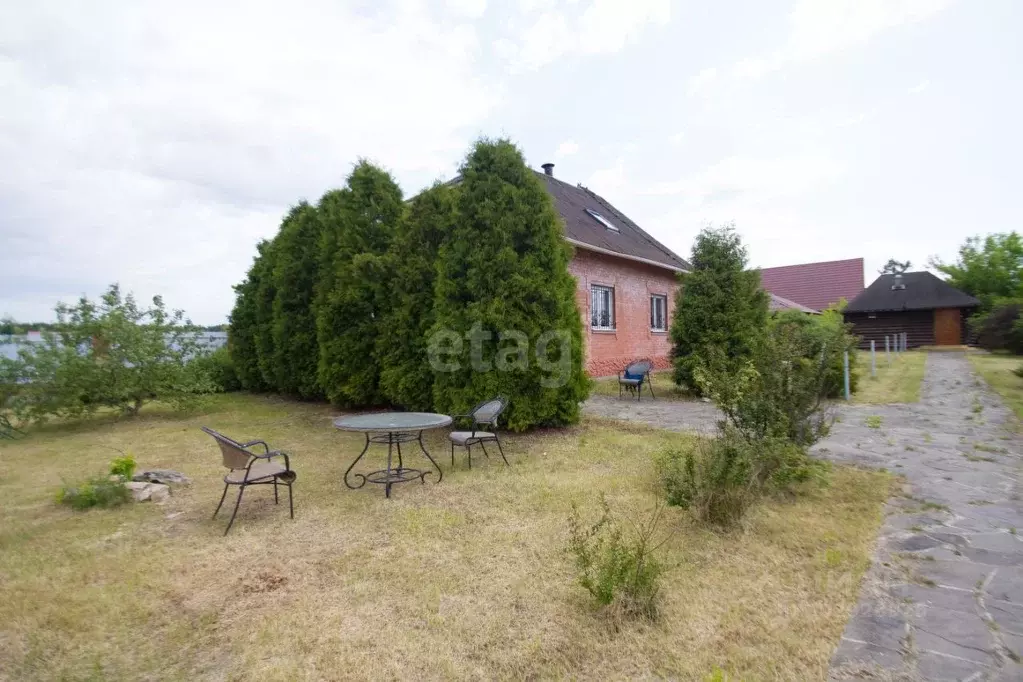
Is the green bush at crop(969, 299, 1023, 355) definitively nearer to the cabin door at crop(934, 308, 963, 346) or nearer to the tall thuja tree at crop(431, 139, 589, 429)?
the cabin door at crop(934, 308, 963, 346)

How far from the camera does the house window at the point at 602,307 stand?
1391 cm

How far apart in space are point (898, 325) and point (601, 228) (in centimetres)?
2447

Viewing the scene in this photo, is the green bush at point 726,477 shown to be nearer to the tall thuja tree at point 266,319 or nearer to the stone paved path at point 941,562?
the stone paved path at point 941,562

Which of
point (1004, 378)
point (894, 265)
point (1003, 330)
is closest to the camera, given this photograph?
point (1004, 378)

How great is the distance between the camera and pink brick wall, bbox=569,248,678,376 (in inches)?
530

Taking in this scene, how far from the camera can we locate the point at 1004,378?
13695mm

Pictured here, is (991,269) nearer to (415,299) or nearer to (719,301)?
(719,301)

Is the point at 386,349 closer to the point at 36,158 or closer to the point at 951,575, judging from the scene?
the point at 36,158

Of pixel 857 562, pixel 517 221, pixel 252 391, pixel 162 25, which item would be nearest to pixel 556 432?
pixel 517 221

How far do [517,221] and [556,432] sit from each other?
2.99 meters

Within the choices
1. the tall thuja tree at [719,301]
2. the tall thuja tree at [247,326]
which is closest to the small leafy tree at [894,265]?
the tall thuja tree at [719,301]

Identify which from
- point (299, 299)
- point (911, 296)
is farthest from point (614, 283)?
point (911, 296)

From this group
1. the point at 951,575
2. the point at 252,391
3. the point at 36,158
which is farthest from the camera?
the point at 252,391

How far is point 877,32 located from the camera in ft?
24.4
